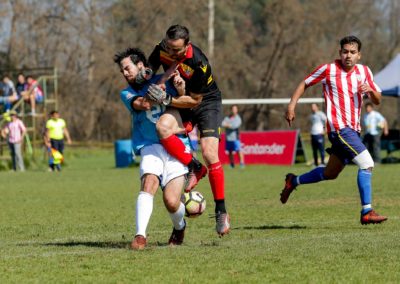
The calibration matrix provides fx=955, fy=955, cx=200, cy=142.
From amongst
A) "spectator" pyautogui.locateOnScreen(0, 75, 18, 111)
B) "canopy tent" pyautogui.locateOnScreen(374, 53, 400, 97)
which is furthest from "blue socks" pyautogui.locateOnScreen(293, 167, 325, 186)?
"spectator" pyautogui.locateOnScreen(0, 75, 18, 111)

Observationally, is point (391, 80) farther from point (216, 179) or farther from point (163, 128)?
point (163, 128)

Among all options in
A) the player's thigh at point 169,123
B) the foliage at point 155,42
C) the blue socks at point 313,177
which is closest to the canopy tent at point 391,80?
the foliage at point 155,42

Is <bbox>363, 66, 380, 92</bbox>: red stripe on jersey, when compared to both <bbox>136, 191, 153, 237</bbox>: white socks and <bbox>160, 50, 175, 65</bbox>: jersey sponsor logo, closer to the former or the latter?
<bbox>160, 50, 175, 65</bbox>: jersey sponsor logo

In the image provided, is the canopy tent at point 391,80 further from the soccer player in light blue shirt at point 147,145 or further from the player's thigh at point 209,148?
the soccer player in light blue shirt at point 147,145

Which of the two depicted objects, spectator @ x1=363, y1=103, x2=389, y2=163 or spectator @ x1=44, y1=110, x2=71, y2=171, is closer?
spectator @ x1=363, y1=103, x2=389, y2=163

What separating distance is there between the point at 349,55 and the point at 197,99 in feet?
8.17

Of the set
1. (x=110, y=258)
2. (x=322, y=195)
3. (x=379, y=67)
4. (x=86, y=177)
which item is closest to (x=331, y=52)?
(x=379, y=67)

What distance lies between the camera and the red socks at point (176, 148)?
307 inches

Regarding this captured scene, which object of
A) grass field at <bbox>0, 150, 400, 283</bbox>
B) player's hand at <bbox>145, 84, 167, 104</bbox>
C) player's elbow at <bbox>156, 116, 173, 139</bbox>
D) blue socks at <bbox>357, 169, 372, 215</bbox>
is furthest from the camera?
blue socks at <bbox>357, 169, 372, 215</bbox>

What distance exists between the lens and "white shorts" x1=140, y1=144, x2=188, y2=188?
7.83 metres

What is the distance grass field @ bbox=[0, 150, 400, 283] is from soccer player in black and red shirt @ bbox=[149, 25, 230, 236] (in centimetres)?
60

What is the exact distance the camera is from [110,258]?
718cm

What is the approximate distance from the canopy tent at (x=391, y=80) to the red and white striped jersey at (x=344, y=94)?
1801 cm

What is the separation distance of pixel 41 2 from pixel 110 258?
40.2 meters
